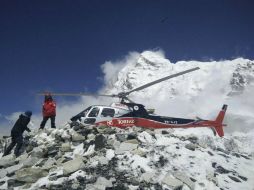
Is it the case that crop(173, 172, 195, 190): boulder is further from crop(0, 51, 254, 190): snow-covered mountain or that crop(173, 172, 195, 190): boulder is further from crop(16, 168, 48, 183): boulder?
crop(16, 168, 48, 183): boulder

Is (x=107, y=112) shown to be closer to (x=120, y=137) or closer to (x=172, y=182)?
(x=120, y=137)

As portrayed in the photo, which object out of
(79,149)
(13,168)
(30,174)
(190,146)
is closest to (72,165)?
(30,174)

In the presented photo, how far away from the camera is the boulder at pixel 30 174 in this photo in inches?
522

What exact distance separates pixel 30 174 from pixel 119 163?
153 inches

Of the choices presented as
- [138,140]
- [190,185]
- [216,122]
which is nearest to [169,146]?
[138,140]

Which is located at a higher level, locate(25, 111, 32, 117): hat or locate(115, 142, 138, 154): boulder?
locate(25, 111, 32, 117): hat

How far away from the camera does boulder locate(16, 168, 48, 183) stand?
522 inches

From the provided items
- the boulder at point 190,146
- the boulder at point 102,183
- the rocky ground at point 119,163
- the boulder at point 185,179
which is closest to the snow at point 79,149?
the rocky ground at point 119,163

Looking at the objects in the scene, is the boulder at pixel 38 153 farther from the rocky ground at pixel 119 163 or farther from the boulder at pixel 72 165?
the boulder at pixel 72 165

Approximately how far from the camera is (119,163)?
14414 mm

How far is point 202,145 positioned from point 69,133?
7.60 meters

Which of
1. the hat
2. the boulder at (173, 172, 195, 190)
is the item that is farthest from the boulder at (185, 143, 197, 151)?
the hat

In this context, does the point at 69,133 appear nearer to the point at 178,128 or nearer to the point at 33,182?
the point at 33,182

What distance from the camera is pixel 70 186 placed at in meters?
12.6
